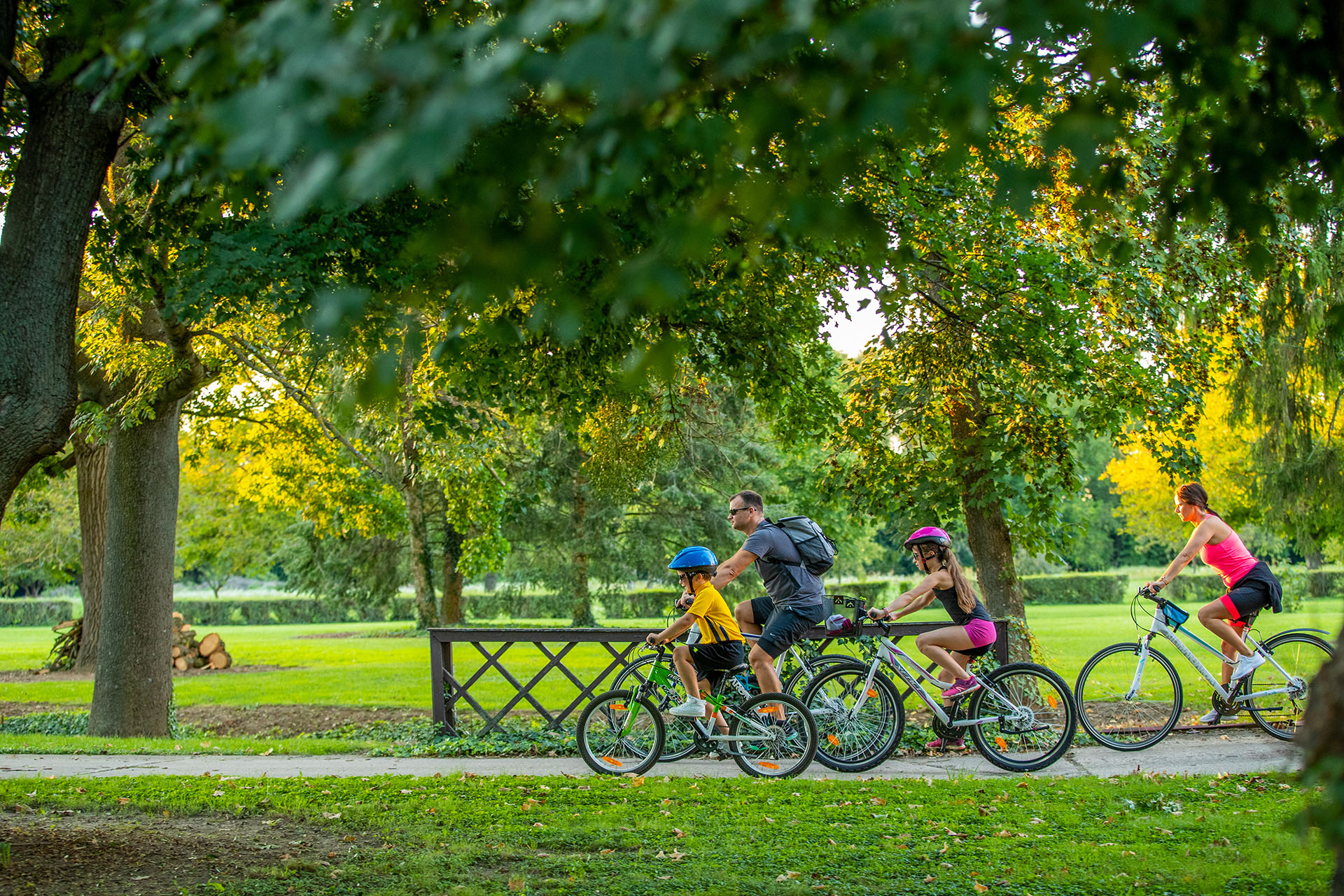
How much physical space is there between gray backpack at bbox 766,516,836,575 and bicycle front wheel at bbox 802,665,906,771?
2.66 feet

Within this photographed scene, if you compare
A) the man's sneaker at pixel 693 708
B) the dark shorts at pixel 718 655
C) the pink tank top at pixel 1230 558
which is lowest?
the man's sneaker at pixel 693 708

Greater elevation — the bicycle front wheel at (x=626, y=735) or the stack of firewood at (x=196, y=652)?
the bicycle front wheel at (x=626, y=735)

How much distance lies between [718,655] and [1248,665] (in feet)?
14.6

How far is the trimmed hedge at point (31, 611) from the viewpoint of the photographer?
50188mm

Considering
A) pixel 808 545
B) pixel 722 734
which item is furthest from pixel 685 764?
pixel 808 545

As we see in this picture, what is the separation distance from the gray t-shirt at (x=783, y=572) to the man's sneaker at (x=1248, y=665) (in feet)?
11.9

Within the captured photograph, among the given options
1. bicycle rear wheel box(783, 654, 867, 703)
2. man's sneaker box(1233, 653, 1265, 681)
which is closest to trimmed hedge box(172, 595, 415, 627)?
bicycle rear wheel box(783, 654, 867, 703)

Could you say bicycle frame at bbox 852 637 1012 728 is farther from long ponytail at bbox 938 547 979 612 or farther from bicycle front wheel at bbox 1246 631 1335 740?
bicycle front wheel at bbox 1246 631 1335 740

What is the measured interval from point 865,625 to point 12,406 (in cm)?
634

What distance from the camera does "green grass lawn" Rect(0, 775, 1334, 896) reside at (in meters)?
4.95

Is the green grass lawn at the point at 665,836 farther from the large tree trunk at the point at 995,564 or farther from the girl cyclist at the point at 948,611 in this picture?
the large tree trunk at the point at 995,564

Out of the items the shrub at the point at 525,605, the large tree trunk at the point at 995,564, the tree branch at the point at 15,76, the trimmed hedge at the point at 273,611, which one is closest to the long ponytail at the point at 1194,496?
the large tree trunk at the point at 995,564

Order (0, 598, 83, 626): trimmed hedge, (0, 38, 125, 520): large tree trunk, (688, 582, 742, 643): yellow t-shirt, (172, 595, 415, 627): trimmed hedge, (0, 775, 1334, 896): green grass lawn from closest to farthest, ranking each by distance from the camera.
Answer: (0, 775, 1334, 896): green grass lawn
(0, 38, 125, 520): large tree trunk
(688, 582, 742, 643): yellow t-shirt
(172, 595, 415, 627): trimmed hedge
(0, 598, 83, 626): trimmed hedge

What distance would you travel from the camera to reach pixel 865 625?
342 inches
